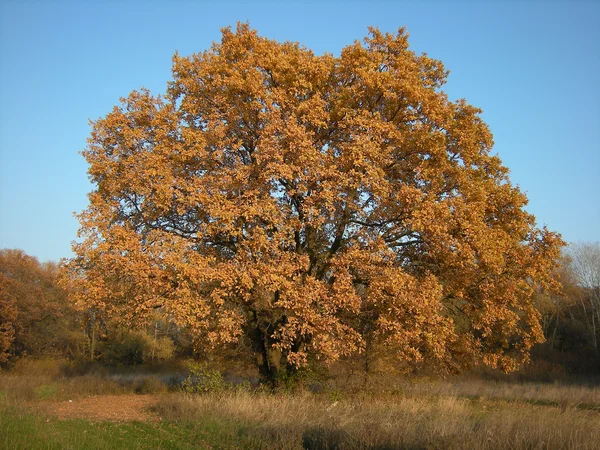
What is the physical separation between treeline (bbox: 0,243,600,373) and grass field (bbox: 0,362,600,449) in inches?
831

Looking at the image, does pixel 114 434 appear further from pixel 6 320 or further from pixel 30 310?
pixel 30 310

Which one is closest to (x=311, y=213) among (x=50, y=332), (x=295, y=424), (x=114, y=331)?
(x=295, y=424)

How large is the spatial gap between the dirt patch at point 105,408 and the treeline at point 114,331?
16.0 metres

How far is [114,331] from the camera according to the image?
36.3 meters

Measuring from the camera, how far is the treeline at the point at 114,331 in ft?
115

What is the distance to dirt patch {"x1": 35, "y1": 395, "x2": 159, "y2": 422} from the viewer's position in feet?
42.0

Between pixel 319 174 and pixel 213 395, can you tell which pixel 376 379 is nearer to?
pixel 213 395

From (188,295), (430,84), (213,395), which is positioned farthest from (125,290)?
(430,84)

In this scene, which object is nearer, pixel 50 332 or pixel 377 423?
pixel 377 423

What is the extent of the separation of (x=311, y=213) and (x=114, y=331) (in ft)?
93.8

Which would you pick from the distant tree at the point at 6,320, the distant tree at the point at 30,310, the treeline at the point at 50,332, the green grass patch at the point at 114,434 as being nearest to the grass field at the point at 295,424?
the green grass patch at the point at 114,434

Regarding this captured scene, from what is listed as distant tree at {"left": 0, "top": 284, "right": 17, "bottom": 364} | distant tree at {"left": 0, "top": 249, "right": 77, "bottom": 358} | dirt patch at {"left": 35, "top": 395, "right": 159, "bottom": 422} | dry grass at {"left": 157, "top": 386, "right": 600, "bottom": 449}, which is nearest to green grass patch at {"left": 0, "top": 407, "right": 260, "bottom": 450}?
dry grass at {"left": 157, "top": 386, "right": 600, "bottom": 449}

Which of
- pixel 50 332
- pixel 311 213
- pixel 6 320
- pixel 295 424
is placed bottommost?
pixel 295 424

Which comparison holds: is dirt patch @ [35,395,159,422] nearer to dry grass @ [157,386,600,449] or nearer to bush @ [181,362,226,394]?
dry grass @ [157,386,600,449]
